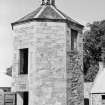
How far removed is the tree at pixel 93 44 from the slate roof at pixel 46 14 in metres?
21.7

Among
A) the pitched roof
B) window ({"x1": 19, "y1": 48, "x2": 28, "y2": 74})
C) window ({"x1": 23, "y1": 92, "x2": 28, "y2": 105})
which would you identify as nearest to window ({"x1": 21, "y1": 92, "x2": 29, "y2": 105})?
window ({"x1": 23, "y1": 92, "x2": 28, "y2": 105})

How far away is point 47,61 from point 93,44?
24640 mm

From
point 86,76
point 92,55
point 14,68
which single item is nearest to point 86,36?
point 92,55

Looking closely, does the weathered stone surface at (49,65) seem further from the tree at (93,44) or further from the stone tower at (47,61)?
the tree at (93,44)

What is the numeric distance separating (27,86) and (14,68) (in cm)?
150

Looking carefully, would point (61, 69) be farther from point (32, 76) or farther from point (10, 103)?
point (10, 103)

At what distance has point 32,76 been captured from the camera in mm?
17812

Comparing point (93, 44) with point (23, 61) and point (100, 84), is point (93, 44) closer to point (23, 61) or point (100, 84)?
point (100, 84)

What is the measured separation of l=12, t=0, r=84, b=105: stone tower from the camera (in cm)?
1761

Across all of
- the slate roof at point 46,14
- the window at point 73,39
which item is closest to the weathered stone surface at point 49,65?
the slate roof at point 46,14

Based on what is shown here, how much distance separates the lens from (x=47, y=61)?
1778 centimetres

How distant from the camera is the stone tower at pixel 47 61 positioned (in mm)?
17609

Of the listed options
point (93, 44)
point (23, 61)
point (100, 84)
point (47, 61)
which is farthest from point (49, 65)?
point (93, 44)

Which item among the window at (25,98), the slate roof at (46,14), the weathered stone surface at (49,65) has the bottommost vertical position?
the window at (25,98)
